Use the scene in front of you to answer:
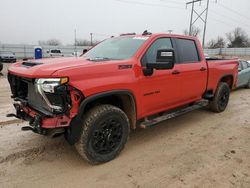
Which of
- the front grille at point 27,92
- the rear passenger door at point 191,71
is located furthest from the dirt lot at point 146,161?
the front grille at point 27,92

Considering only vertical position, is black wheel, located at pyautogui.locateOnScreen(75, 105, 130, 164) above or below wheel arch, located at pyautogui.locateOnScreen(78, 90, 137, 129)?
below

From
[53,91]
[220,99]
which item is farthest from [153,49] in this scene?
[220,99]

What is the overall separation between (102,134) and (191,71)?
2.45m

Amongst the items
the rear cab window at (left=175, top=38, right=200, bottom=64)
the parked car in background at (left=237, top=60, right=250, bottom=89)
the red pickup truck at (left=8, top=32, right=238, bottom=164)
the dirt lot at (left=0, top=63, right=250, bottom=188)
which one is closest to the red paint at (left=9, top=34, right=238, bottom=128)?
the red pickup truck at (left=8, top=32, right=238, bottom=164)

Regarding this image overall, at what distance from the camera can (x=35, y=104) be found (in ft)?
10.9

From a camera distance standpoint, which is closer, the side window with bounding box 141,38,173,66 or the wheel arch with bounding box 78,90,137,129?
the wheel arch with bounding box 78,90,137,129

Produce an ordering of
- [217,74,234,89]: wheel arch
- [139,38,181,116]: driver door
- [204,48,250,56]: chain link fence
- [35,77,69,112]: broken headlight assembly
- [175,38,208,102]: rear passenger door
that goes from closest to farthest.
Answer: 1. [35,77,69,112]: broken headlight assembly
2. [139,38,181,116]: driver door
3. [175,38,208,102]: rear passenger door
4. [217,74,234,89]: wheel arch
5. [204,48,250,56]: chain link fence

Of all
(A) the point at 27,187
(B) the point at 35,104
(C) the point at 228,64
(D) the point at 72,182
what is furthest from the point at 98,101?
(C) the point at 228,64

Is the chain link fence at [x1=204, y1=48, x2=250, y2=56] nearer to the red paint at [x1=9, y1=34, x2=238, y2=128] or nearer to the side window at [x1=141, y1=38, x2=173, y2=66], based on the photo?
the red paint at [x1=9, y1=34, x2=238, y2=128]

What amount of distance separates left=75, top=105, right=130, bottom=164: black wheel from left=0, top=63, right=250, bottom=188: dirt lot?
6.9 inches

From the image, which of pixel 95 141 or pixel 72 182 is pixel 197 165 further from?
pixel 72 182

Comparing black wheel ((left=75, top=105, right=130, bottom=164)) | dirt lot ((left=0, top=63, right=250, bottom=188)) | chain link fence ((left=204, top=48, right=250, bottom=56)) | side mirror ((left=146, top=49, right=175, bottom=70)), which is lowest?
dirt lot ((left=0, top=63, right=250, bottom=188))

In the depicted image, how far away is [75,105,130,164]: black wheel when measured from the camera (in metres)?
3.25

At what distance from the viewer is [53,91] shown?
2.87 metres
